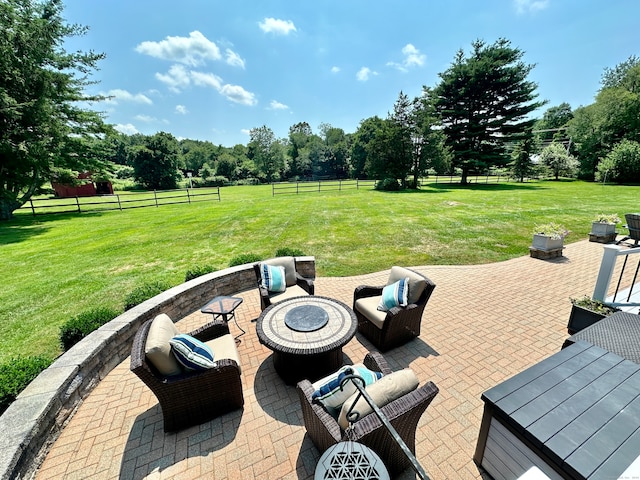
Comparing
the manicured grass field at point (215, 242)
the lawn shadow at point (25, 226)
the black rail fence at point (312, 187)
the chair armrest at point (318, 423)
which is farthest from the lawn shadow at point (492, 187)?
the lawn shadow at point (25, 226)

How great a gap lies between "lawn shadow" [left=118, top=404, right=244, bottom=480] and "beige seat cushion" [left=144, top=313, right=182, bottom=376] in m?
0.69

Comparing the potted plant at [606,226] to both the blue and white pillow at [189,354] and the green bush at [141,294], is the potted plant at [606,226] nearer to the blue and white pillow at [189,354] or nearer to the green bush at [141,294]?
the blue and white pillow at [189,354]

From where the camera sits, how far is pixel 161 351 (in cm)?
228

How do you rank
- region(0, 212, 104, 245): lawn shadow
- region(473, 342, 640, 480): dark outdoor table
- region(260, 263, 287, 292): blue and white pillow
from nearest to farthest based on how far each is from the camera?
region(473, 342, 640, 480): dark outdoor table, region(260, 263, 287, 292): blue and white pillow, region(0, 212, 104, 245): lawn shadow

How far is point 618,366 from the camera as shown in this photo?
2.16 m

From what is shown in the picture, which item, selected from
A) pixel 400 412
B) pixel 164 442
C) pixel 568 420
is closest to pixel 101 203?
pixel 164 442

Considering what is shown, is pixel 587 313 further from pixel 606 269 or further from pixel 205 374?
pixel 205 374

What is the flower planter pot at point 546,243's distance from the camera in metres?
6.91

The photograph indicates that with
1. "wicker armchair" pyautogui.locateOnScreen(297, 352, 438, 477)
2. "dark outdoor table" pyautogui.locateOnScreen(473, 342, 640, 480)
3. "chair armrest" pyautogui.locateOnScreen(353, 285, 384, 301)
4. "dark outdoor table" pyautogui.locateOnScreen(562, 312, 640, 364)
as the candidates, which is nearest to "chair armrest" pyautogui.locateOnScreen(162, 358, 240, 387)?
"wicker armchair" pyautogui.locateOnScreen(297, 352, 438, 477)

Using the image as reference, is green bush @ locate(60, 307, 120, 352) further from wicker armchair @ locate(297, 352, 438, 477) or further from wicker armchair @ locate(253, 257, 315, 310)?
wicker armchair @ locate(297, 352, 438, 477)

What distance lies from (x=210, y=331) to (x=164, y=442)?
3.61 ft

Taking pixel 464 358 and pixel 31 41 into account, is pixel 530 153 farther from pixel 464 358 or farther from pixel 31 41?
pixel 31 41

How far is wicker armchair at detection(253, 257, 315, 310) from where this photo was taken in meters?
4.07

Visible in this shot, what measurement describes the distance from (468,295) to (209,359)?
4.90 meters
